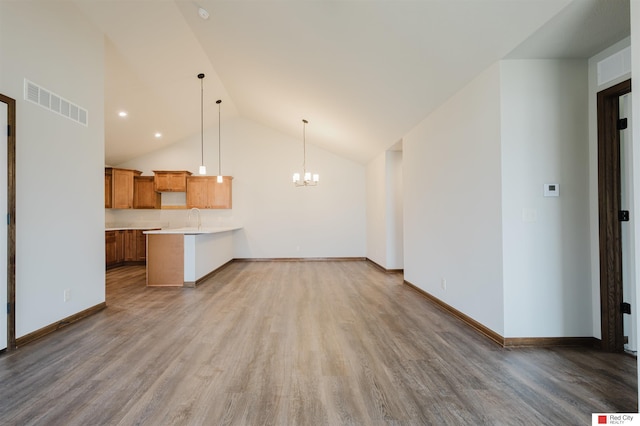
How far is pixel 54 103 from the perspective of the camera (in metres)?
3.04

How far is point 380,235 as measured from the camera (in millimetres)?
6570

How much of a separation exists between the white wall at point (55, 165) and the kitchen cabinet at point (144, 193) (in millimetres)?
4078

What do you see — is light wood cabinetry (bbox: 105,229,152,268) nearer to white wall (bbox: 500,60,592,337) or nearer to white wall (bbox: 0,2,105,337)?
white wall (bbox: 0,2,105,337)

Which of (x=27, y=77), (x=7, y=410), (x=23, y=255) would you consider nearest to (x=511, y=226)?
(x=7, y=410)

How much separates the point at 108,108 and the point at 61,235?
3.34 meters

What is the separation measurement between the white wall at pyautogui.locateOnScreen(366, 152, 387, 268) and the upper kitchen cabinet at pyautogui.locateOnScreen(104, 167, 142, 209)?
20.2ft

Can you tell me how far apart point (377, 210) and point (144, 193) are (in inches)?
239

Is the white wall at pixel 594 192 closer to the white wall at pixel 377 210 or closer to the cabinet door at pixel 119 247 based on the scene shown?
the white wall at pixel 377 210

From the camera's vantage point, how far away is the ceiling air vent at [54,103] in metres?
2.77

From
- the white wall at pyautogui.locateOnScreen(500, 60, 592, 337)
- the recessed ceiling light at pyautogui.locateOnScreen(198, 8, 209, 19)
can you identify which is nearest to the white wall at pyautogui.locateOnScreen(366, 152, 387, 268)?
the white wall at pyautogui.locateOnScreen(500, 60, 592, 337)

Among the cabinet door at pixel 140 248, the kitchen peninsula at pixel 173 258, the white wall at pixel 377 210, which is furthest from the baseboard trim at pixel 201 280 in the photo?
the white wall at pixel 377 210

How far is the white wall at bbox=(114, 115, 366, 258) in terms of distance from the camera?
7895 millimetres

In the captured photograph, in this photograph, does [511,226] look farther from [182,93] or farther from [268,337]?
[182,93]

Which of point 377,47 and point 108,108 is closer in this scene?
point 377,47
